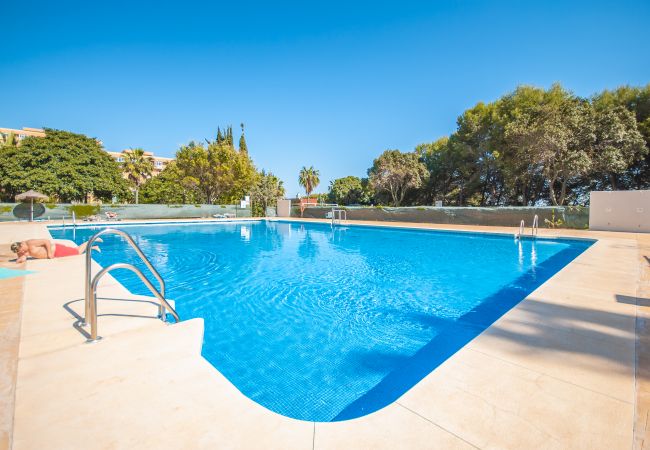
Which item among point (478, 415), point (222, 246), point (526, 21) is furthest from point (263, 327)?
point (526, 21)

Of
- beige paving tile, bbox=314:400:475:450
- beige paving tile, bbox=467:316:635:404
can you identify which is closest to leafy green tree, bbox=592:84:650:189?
beige paving tile, bbox=467:316:635:404

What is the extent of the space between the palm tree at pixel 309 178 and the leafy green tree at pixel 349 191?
3276 millimetres

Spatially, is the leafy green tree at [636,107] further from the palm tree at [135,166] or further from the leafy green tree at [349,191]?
the palm tree at [135,166]

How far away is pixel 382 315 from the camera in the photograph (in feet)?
14.9

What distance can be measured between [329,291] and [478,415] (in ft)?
13.7

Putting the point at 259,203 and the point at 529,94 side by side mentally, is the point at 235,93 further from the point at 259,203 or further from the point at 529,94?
the point at 529,94

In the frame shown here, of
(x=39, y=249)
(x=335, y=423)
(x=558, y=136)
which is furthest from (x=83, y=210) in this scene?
(x=558, y=136)

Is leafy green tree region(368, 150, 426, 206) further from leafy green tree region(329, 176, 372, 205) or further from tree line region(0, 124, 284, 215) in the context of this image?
tree line region(0, 124, 284, 215)

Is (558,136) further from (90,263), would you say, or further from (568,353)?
(90,263)

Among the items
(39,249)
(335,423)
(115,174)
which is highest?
(115,174)

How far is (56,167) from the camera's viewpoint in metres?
25.1

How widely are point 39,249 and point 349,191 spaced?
36025 millimetres

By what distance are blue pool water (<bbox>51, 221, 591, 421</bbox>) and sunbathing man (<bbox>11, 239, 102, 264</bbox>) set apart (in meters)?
1.31

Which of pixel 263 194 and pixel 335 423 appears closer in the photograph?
pixel 335 423
